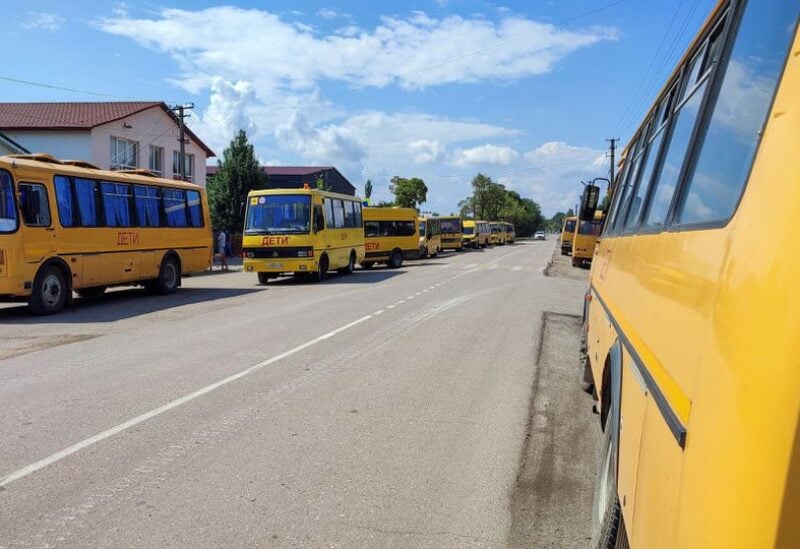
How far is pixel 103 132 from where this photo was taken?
33844 mm

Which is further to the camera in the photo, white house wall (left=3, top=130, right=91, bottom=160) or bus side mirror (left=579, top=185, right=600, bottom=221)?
white house wall (left=3, top=130, right=91, bottom=160)

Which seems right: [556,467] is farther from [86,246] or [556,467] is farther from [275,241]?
[275,241]

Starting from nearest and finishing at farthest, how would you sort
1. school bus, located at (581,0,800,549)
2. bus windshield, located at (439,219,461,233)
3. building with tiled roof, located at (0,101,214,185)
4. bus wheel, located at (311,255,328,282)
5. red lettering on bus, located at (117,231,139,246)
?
school bus, located at (581,0,800,549) < red lettering on bus, located at (117,231,139,246) < bus wheel, located at (311,255,328,282) < building with tiled roof, located at (0,101,214,185) < bus windshield, located at (439,219,461,233)

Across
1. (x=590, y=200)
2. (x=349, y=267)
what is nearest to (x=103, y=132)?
(x=349, y=267)

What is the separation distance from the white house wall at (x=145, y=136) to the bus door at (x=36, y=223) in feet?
69.3

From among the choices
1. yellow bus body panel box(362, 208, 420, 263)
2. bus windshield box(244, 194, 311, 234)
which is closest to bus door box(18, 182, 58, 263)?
bus windshield box(244, 194, 311, 234)

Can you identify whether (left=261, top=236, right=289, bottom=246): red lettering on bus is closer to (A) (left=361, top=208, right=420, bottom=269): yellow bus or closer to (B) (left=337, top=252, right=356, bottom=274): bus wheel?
(B) (left=337, top=252, right=356, bottom=274): bus wheel

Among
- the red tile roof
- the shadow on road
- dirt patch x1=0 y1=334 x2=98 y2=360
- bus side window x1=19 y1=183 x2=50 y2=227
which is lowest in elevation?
the shadow on road

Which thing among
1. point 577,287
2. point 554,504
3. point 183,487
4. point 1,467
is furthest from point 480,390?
point 577,287

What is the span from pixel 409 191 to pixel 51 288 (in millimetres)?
84871

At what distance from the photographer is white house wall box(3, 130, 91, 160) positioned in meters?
33.2

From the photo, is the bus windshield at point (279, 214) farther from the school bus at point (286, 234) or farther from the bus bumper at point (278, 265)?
the bus bumper at point (278, 265)

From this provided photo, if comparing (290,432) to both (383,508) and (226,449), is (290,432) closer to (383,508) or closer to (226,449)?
(226,449)

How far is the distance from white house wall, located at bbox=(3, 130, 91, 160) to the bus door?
70.7 ft
